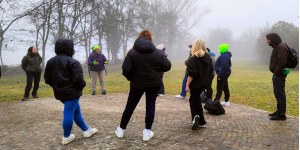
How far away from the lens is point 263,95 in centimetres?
1152

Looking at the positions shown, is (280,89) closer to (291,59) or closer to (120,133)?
(291,59)

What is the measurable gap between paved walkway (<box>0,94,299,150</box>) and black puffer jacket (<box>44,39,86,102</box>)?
3.05ft

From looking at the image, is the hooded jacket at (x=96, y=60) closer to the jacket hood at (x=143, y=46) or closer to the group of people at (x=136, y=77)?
the group of people at (x=136, y=77)

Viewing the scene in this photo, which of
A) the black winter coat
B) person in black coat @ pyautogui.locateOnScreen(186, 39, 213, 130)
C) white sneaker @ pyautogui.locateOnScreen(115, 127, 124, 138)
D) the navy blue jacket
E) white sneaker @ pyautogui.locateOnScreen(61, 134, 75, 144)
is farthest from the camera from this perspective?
the navy blue jacket

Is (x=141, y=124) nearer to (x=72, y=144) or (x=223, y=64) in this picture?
(x=72, y=144)

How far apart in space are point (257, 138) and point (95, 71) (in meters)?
6.64

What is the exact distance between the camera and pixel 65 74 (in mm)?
4879

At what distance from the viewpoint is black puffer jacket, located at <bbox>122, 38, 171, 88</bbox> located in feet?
16.6

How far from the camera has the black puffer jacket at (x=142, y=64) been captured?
16.6ft

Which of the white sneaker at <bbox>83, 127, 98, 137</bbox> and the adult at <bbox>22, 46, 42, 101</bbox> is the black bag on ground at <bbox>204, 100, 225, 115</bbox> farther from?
the adult at <bbox>22, 46, 42, 101</bbox>

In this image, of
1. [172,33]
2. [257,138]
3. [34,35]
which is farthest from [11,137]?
[172,33]

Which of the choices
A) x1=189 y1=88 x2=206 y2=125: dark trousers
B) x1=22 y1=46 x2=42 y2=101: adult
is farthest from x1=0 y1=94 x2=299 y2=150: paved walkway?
x1=22 y1=46 x2=42 y2=101: adult

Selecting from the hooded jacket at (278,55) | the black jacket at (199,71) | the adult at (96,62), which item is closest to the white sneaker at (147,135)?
the black jacket at (199,71)

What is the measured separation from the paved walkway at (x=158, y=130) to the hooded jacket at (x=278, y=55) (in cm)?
121
